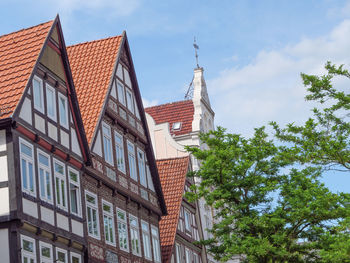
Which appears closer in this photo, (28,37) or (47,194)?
(47,194)

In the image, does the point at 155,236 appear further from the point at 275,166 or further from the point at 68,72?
the point at 68,72

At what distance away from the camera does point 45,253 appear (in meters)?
21.7

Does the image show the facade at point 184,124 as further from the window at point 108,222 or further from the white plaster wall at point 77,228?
the white plaster wall at point 77,228

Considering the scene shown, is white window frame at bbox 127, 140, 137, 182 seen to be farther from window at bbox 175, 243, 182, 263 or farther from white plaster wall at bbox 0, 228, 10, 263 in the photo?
white plaster wall at bbox 0, 228, 10, 263

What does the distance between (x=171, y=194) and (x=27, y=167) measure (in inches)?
725

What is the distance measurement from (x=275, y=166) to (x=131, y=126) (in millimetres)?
7884

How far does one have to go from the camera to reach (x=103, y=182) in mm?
27484

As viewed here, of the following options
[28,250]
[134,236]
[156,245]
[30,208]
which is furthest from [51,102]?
[156,245]

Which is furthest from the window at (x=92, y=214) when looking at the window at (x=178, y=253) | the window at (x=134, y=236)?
the window at (x=178, y=253)

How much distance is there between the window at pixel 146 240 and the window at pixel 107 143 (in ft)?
13.6

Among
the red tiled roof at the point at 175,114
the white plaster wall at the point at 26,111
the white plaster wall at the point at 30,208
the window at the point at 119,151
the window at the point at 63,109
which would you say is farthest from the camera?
the red tiled roof at the point at 175,114

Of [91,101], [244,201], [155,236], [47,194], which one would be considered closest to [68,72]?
[91,101]

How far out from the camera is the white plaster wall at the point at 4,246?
19.8 meters

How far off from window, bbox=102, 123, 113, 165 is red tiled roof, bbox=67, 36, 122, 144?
102 centimetres
